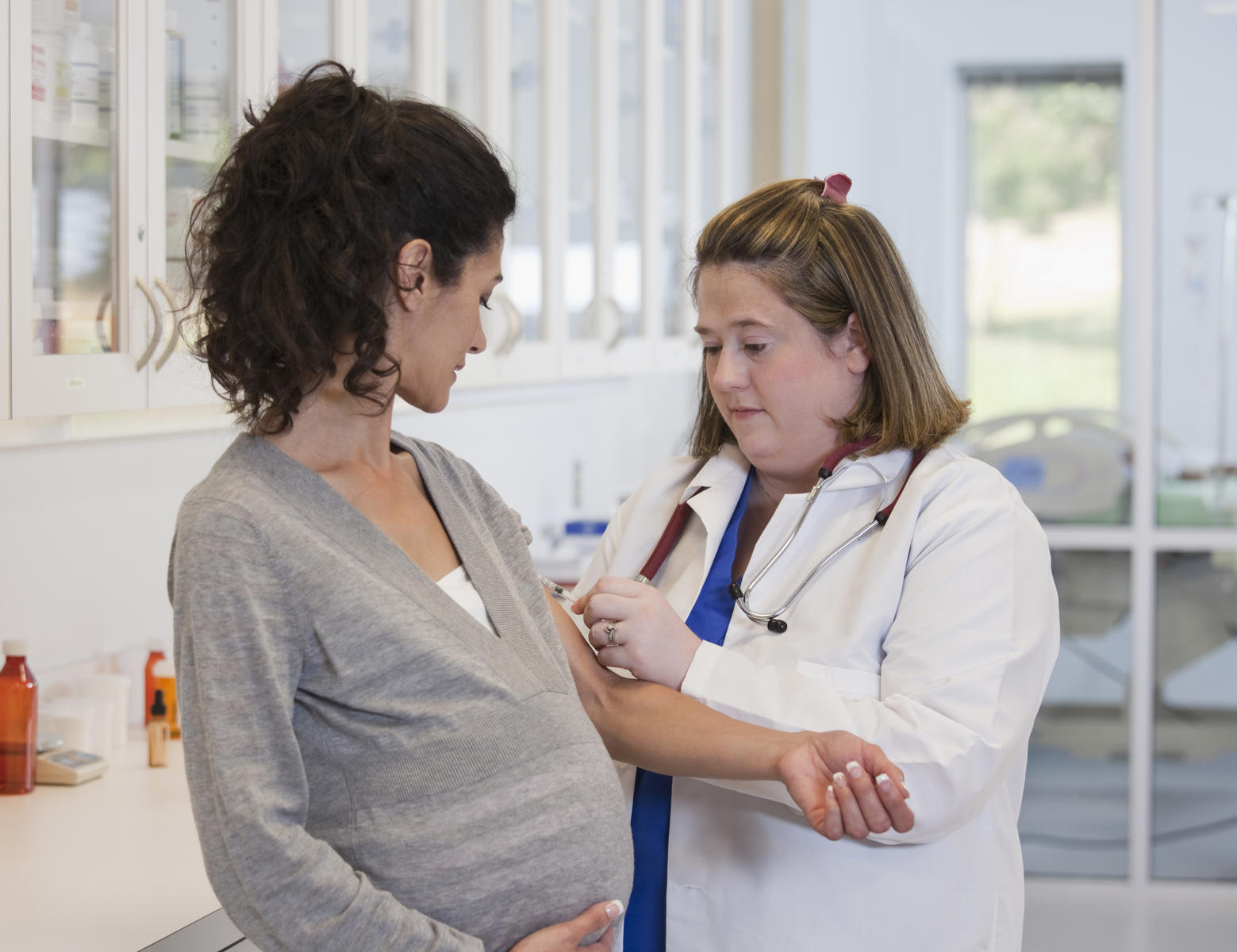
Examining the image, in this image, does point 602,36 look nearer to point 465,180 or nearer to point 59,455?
point 59,455

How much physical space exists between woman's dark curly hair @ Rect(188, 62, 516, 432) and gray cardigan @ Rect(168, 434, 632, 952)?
0.07 meters

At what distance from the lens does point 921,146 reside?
12.6ft

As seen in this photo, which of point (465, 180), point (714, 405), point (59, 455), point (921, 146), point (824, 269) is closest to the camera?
point (465, 180)

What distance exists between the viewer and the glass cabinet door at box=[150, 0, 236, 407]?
1.59 meters

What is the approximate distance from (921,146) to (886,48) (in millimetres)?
413

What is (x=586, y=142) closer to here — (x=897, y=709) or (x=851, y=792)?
(x=897, y=709)

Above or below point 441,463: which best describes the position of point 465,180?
above

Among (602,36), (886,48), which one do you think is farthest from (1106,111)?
(602,36)

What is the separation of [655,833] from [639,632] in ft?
0.82

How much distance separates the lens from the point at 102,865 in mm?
1372

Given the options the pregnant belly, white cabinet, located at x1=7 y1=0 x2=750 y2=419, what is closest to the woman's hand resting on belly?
Answer: the pregnant belly

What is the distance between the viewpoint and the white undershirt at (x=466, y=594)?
1068mm

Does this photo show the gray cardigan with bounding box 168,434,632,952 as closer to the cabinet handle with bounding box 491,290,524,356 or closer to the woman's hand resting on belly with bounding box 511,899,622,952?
the woman's hand resting on belly with bounding box 511,899,622,952

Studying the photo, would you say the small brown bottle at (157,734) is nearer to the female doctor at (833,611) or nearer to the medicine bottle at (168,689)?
the medicine bottle at (168,689)
